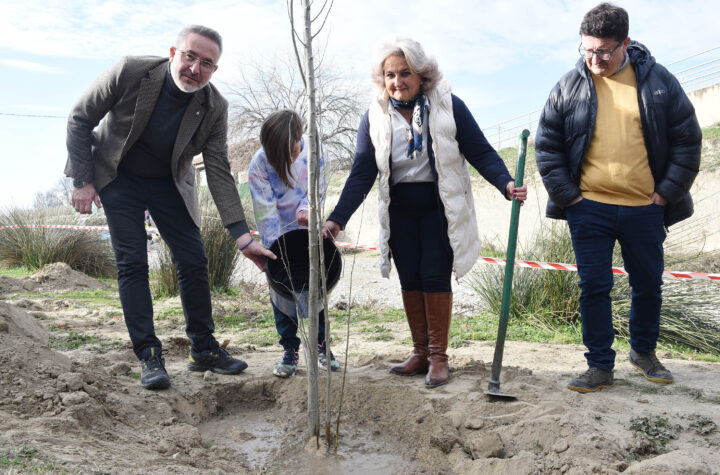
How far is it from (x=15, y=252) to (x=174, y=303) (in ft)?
21.1

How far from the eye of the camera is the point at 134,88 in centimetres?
333

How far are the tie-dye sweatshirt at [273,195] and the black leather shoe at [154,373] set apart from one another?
0.91 m

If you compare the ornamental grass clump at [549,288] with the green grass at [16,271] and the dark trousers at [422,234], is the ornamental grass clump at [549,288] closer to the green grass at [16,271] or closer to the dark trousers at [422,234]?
the dark trousers at [422,234]

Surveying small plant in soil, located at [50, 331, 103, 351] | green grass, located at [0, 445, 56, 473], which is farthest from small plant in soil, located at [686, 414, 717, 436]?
small plant in soil, located at [50, 331, 103, 351]

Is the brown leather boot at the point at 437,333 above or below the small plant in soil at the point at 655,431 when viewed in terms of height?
above

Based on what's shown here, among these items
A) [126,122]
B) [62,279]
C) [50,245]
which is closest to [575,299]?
[126,122]

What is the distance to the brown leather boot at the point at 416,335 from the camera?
3555 mm

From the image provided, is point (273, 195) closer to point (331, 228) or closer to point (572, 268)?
point (331, 228)

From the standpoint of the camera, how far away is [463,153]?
3426 millimetres

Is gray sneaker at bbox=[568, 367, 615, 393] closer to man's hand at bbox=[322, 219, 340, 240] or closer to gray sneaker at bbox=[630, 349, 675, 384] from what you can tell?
gray sneaker at bbox=[630, 349, 675, 384]

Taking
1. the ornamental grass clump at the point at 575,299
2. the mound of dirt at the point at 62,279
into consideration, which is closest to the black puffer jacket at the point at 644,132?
the ornamental grass clump at the point at 575,299

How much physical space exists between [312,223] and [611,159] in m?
1.75

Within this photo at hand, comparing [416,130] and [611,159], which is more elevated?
[416,130]

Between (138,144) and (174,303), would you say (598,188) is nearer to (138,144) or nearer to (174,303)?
(138,144)
